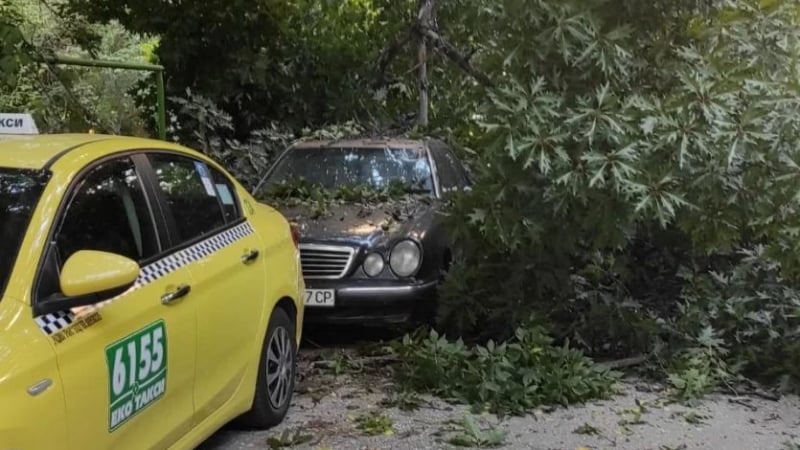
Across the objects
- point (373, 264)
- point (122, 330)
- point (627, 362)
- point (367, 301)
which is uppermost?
point (122, 330)

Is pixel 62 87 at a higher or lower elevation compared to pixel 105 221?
higher

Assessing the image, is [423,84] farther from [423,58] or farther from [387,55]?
[387,55]

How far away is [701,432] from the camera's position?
5152 mm

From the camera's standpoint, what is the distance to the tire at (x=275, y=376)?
190 inches

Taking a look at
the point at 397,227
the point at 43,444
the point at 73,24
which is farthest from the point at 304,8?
the point at 43,444

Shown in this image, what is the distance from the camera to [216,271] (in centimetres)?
420

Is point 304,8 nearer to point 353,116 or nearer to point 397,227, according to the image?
point 353,116

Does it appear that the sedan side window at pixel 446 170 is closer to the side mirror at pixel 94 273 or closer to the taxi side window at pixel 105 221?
the taxi side window at pixel 105 221

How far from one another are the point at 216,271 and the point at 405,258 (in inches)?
104

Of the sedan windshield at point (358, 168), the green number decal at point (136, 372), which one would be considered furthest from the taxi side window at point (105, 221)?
the sedan windshield at point (358, 168)

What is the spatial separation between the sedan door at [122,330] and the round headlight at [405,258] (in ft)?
9.42

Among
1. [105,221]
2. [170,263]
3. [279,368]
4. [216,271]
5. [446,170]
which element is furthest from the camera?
[446,170]

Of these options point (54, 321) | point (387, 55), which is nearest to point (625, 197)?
point (54, 321)

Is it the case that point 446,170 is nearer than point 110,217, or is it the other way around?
point 110,217
